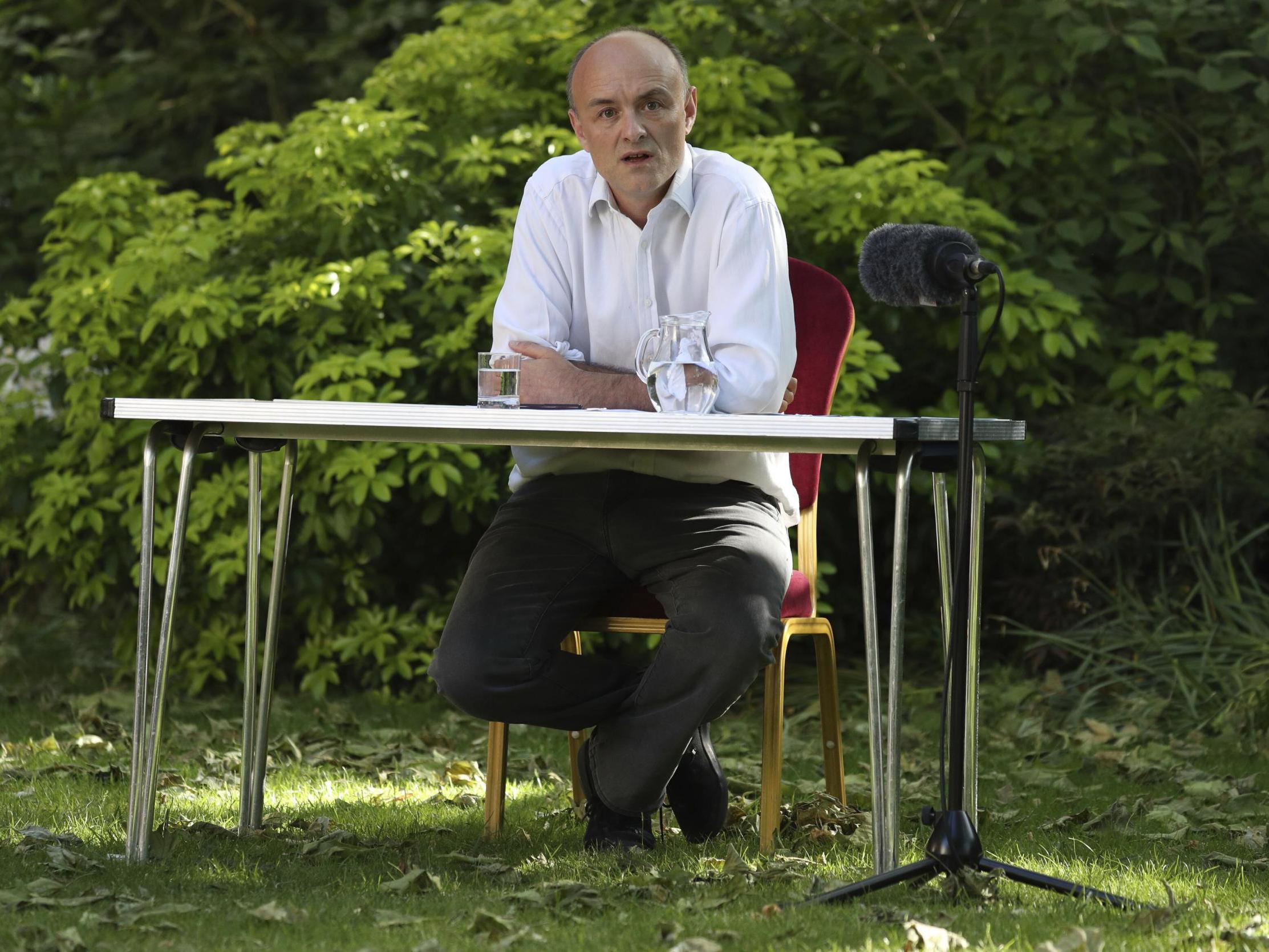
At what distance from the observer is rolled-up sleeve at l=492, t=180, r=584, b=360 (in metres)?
2.97

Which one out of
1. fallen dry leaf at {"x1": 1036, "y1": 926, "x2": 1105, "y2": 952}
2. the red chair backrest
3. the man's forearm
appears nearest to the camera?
fallen dry leaf at {"x1": 1036, "y1": 926, "x2": 1105, "y2": 952}

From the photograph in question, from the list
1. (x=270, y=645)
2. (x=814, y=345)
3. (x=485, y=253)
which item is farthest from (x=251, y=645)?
(x=485, y=253)

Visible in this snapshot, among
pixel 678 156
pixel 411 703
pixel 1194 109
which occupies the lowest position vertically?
pixel 411 703

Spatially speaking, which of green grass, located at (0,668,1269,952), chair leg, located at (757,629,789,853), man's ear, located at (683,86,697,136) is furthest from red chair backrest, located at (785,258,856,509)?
green grass, located at (0,668,1269,952)

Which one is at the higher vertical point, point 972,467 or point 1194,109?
point 1194,109

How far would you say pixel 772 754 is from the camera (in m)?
2.77

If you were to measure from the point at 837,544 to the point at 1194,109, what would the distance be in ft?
6.43

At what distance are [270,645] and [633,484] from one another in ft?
2.43

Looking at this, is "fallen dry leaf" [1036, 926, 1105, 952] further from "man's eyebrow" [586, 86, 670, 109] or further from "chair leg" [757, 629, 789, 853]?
"man's eyebrow" [586, 86, 670, 109]

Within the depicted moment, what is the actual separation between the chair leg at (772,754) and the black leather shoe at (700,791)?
13 cm

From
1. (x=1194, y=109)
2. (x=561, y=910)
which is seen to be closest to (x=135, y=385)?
(x=561, y=910)

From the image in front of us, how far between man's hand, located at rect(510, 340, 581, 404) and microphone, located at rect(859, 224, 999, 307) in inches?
24.0

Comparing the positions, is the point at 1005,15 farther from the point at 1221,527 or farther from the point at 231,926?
the point at 231,926

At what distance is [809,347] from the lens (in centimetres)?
312
